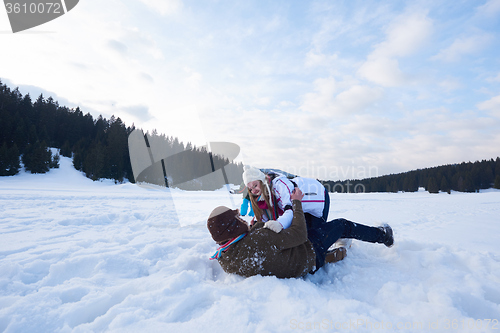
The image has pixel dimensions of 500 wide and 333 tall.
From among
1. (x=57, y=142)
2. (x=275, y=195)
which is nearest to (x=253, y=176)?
(x=275, y=195)

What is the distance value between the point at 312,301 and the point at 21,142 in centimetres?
4426

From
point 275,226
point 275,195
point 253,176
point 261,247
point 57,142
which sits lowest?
point 261,247

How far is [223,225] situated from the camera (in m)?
2.38

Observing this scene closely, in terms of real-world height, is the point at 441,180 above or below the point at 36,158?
below

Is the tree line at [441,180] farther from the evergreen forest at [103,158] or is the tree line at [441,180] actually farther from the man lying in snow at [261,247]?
the man lying in snow at [261,247]

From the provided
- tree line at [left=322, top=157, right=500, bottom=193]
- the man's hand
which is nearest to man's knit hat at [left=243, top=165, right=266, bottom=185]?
the man's hand

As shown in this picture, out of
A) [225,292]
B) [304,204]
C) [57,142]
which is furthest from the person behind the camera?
[57,142]

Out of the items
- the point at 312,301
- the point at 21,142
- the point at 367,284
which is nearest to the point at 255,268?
the point at 312,301

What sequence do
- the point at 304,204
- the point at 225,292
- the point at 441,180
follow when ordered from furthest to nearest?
the point at 441,180
the point at 304,204
the point at 225,292

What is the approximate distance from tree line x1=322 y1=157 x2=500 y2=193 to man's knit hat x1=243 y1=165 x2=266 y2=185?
130 feet

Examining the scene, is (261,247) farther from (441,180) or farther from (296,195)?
(441,180)

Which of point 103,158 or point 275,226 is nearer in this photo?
point 275,226

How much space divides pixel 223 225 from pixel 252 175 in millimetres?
984

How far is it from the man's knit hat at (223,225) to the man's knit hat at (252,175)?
2.59ft
